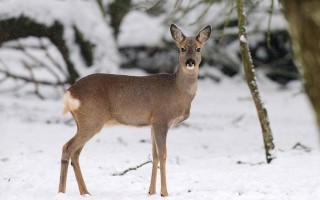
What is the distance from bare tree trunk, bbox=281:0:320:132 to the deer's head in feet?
11.8

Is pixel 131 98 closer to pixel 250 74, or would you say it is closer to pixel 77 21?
pixel 250 74

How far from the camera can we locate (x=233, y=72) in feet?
50.3

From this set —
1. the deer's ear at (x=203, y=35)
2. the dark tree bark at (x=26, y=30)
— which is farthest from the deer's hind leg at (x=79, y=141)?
the dark tree bark at (x=26, y=30)

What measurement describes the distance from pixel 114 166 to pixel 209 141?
8.86 ft

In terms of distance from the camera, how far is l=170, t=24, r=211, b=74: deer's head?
17.9 feet

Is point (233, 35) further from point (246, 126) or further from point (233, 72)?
point (246, 126)

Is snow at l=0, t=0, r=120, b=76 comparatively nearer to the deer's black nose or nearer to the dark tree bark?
the dark tree bark

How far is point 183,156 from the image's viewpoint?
A: 8.12m

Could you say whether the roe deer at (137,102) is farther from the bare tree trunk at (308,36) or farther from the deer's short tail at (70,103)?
the bare tree trunk at (308,36)

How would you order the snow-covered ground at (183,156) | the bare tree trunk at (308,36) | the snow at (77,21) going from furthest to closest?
the snow at (77,21) → the snow-covered ground at (183,156) → the bare tree trunk at (308,36)

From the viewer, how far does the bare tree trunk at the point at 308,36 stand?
1.73 meters

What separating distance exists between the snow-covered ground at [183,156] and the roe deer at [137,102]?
41cm

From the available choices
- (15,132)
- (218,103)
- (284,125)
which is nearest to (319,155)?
(284,125)

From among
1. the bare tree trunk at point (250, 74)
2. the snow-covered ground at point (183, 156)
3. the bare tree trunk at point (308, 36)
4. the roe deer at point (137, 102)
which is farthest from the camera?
the bare tree trunk at point (250, 74)
